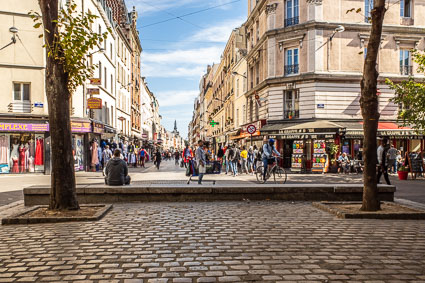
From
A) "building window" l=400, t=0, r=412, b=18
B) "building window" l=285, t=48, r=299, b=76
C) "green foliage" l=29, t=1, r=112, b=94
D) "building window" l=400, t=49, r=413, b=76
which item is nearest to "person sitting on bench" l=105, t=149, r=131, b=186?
"green foliage" l=29, t=1, r=112, b=94

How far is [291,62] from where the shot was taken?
27469mm

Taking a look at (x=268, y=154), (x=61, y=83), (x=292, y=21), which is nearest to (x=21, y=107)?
(x=268, y=154)

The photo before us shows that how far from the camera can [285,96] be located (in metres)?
27.7

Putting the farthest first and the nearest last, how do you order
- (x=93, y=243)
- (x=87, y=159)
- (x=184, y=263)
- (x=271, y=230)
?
(x=87, y=159) → (x=271, y=230) → (x=93, y=243) → (x=184, y=263)

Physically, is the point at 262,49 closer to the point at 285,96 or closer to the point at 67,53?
the point at 285,96

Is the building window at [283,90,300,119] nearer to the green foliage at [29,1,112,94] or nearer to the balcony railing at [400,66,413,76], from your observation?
the balcony railing at [400,66,413,76]

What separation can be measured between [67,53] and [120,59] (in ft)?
110

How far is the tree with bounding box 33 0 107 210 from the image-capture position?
716 cm

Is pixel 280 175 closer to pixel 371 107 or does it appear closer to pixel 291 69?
pixel 371 107

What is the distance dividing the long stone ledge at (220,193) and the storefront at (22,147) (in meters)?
14.2

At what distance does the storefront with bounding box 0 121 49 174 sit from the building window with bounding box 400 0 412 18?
25.6 metres

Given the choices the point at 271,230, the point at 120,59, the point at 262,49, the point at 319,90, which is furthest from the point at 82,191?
the point at 120,59

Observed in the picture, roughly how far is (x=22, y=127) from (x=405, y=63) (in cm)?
2632

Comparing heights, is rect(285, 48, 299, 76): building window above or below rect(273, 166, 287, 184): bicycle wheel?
above
